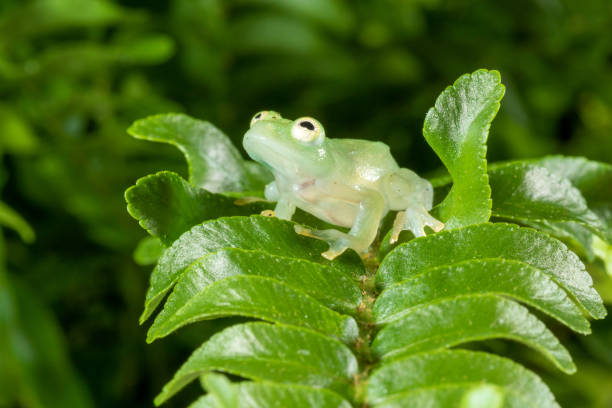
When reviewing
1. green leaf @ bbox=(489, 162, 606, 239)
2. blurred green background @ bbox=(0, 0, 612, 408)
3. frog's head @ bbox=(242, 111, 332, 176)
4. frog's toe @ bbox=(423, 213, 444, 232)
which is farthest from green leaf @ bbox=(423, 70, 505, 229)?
blurred green background @ bbox=(0, 0, 612, 408)

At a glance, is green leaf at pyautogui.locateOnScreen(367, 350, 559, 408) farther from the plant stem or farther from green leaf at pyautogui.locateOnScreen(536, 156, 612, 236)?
green leaf at pyautogui.locateOnScreen(536, 156, 612, 236)

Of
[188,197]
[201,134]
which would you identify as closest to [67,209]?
[201,134]

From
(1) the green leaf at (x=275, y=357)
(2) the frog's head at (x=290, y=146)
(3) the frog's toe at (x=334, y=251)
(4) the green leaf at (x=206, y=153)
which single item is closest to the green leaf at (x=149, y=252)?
(4) the green leaf at (x=206, y=153)

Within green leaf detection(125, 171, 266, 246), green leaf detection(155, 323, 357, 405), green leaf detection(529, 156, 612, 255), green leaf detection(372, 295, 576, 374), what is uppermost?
green leaf detection(529, 156, 612, 255)

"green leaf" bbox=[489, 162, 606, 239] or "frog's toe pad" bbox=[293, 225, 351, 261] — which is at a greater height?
"green leaf" bbox=[489, 162, 606, 239]

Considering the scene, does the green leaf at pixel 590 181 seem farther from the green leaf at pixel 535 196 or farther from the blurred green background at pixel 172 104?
the blurred green background at pixel 172 104

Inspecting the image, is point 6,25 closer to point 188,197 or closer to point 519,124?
point 188,197
